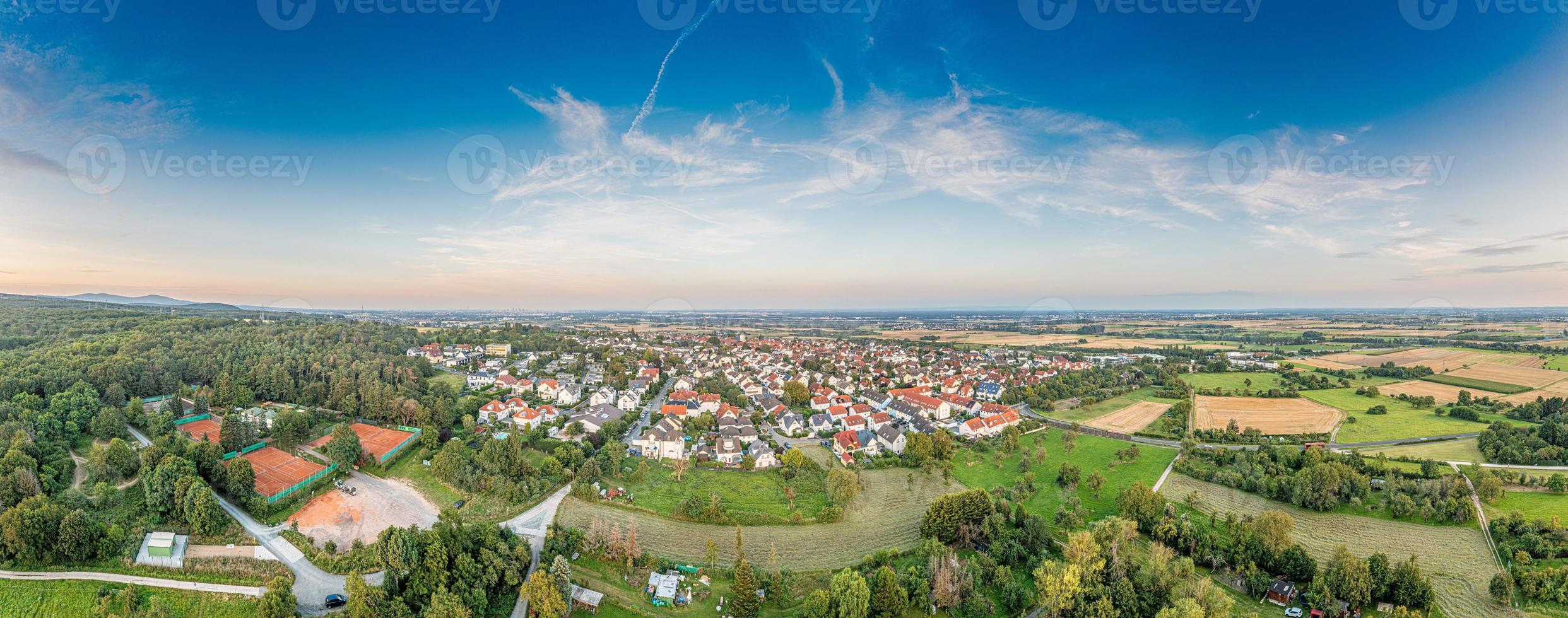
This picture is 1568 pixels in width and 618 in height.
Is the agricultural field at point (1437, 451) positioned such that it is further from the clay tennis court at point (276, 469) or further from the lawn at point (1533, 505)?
the clay tennis court at point (276, 469)

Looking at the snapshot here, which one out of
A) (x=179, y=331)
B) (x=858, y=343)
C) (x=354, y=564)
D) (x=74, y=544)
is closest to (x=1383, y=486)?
(x=354, y=564)

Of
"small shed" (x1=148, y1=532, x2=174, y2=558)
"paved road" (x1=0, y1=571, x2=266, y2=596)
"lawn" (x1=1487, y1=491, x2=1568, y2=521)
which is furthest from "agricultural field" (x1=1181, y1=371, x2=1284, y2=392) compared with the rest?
"small shed" (x1=148, y1=532, x2=174, y2=558)

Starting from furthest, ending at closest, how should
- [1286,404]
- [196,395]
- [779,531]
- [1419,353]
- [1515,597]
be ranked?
[1419,353] < [1286,404] < [196,395] < [779,531] < [1515,597]

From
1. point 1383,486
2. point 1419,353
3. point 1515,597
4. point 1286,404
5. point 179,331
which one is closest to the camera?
point 1515,597

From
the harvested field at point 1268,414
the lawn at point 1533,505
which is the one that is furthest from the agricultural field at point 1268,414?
the lawn at point 1533,505

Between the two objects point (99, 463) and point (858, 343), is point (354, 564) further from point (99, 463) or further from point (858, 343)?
point (858, 343)

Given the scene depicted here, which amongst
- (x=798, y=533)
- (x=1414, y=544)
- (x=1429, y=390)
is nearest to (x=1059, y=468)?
(x=1414, y=544)

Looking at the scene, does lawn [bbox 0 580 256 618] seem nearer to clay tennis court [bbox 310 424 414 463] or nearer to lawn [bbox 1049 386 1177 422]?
clay tennis court [bbox 310 424 414 463]
